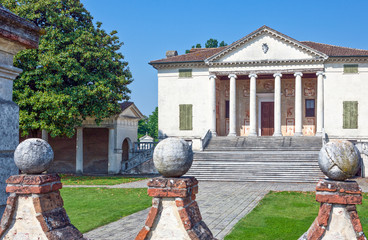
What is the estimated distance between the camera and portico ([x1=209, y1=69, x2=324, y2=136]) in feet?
112

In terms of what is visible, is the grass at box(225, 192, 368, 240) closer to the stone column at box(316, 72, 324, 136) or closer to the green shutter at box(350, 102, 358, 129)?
the stone column at box(316, 72, 324, 136)

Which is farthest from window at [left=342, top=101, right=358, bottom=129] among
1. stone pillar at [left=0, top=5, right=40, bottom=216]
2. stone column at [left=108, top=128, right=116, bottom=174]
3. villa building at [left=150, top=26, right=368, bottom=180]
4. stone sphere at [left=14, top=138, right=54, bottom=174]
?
stone sphere at [left=14, top=138, right=54, bottom=174]

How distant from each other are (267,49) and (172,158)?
3116 centimetres

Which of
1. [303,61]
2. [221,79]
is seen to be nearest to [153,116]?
[221,79]

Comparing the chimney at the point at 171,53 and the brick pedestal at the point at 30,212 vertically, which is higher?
the chimney at the point at 171,53

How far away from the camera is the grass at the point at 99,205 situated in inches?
413

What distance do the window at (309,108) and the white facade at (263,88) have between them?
0.04 m

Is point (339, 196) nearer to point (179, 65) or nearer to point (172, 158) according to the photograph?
point (172, 158)

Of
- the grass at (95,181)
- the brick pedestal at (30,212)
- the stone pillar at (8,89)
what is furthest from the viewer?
the grass at (95,181)

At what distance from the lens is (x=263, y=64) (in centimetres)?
3428

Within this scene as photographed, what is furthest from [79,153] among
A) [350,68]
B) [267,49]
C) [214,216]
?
[350,68]

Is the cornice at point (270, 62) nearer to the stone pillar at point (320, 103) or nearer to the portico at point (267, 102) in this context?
the portico at point (267, 102)

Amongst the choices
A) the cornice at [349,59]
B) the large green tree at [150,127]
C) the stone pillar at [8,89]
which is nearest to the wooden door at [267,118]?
the cornice at [349,59]

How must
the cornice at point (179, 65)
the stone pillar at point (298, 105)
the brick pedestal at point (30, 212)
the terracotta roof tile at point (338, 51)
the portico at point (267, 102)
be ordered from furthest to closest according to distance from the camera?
1. the cornice at point (179, 65)
2. the portico at point (267, 102)
3. the stone pillar at point (298, 105)
4. the terracotta roof tile at point (338, 51)
5. the brick pedestal at point (30, 212)
